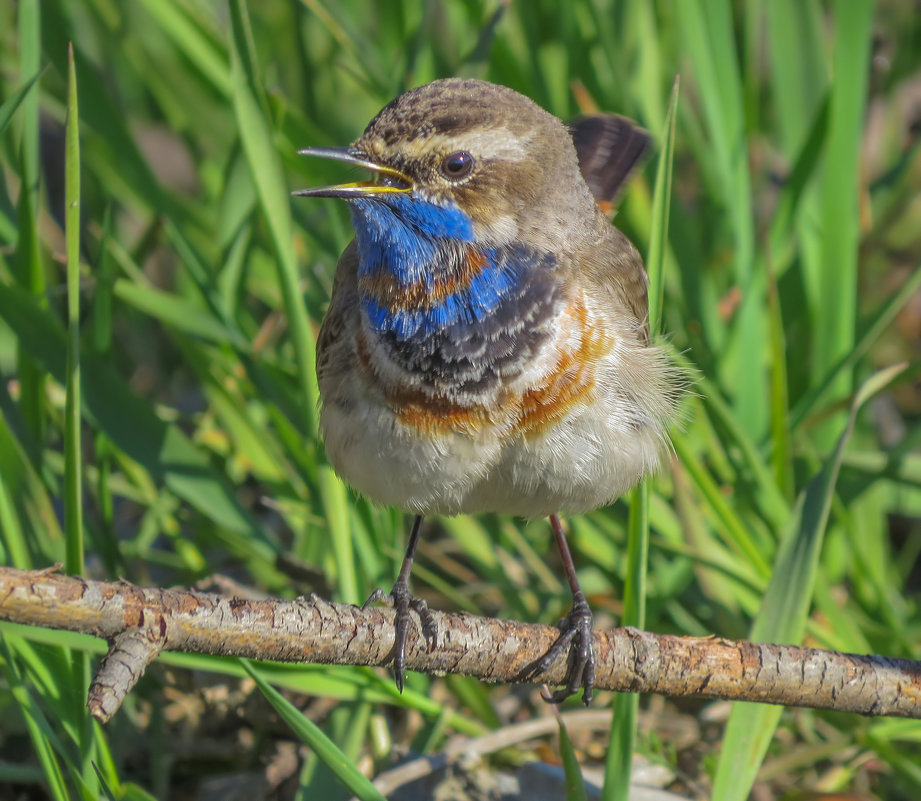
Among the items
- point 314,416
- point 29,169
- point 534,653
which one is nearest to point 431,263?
point 314,416

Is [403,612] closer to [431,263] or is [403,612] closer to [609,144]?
[431,263]

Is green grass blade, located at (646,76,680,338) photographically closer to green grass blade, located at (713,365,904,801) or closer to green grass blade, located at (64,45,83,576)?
green grass blade, located at (713,365,904,801)

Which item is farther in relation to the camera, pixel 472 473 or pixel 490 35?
pixel 490 35

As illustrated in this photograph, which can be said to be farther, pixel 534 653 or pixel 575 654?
pixel 575 654

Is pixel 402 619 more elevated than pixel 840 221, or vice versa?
pixel 840 221

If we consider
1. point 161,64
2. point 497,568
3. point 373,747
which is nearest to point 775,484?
point 497,568

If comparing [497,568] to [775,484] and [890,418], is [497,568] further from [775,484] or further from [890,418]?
[890,418]
